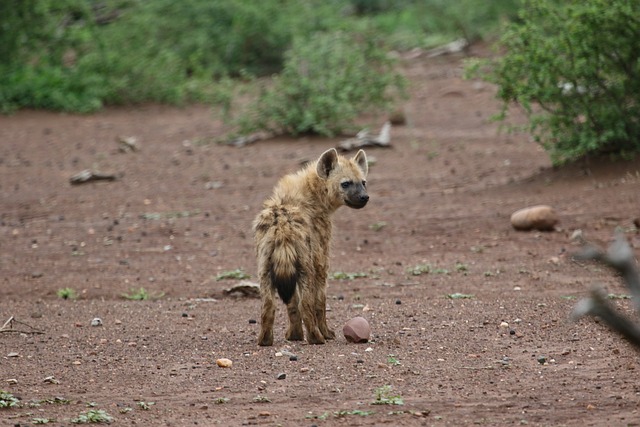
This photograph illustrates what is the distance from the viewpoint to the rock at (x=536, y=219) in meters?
10.1

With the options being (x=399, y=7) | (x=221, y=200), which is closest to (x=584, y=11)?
(x=221, y=200)

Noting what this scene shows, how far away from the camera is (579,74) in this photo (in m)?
11.4

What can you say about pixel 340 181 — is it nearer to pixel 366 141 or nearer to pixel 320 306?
pixel 320 306

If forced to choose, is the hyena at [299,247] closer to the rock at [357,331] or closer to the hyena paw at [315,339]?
the hyena paw at [315,339]

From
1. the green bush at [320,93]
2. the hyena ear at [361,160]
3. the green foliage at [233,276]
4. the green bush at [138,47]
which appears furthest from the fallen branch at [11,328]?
the green bush at [138,47]

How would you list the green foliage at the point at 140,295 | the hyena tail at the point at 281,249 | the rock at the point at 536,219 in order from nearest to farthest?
the hyena tail at the point at 281,249 → the green foliage at the point at 140,295 → the rock at the point at 536,219

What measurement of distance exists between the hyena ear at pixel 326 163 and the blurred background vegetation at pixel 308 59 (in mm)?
4799

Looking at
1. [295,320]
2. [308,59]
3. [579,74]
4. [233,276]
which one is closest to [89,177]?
[308,59]

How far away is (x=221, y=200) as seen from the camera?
40.6ft

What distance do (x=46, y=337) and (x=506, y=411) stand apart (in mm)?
3113

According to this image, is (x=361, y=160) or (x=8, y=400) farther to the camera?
(x=361, y=160)

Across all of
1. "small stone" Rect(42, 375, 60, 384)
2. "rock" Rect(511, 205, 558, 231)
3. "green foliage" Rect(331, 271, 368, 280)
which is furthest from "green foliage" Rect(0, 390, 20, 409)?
"rock" Rect(511, 205, 558, 231)

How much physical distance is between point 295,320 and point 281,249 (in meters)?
0.48

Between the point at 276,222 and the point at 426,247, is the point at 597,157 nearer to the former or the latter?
the point at 426,247
